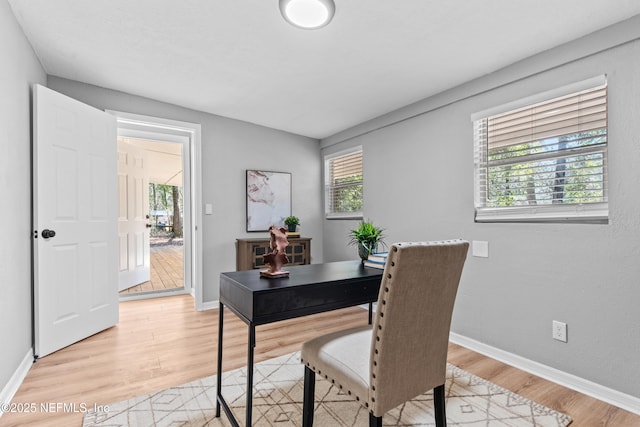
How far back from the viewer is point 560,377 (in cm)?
216

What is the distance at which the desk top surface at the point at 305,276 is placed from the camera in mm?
1523

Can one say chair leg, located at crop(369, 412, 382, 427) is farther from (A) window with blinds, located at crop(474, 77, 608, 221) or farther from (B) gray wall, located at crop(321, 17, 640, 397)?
(A) window with blinds, located at crop(474, 77, 608, 221)

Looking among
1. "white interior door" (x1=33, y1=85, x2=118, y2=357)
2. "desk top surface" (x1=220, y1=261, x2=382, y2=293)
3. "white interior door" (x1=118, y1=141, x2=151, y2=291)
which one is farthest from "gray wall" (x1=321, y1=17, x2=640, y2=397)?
"white interior door" (x1=118, y1=141, x2=151, y2=291)

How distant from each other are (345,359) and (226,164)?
3.20m

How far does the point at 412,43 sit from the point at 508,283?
6.16ft

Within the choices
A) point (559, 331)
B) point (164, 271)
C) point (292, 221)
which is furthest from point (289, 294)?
point (164, 271)

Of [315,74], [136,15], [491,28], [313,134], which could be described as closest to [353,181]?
[313,134]

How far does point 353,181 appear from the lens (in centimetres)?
425

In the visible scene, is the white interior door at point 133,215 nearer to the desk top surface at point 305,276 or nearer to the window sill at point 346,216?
the window sill at point 346,216

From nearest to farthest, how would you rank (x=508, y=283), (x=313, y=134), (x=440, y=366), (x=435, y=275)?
(x=435, y=275), (x=440, y=366), (x=508, y=283), (x=313, y=134)

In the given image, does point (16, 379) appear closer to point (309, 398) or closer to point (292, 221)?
point (309, 398)

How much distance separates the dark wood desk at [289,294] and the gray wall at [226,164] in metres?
2.29

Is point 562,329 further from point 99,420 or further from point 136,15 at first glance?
point 136,15

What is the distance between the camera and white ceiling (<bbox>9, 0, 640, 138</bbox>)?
6.31 feet
